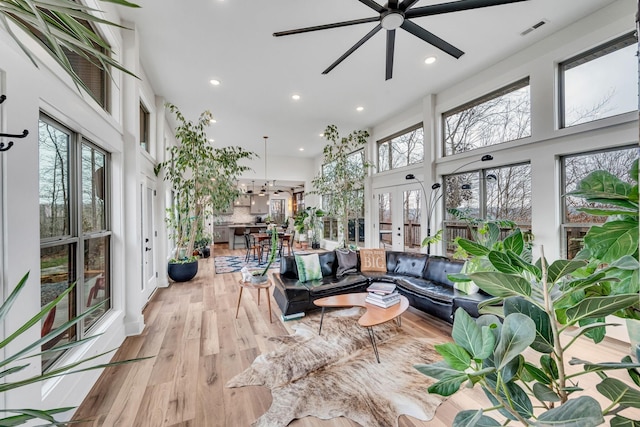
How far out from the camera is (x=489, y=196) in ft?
14.7

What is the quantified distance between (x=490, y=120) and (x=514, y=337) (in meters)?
4.94

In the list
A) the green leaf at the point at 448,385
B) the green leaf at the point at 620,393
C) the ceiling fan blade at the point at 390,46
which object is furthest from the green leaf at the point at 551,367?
the ceiling fan blade at the point at 390,46

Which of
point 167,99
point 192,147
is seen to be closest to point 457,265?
point 192,147

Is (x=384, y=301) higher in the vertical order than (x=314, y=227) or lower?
lower

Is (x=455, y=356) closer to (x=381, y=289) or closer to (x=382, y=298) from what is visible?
(x=382, y=298)

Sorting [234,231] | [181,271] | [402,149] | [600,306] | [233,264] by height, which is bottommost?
[233,264]

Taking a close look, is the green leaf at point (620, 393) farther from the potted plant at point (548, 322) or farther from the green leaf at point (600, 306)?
the green leaf at point (600, 306)

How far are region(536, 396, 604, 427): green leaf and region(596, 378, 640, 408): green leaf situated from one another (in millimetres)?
80

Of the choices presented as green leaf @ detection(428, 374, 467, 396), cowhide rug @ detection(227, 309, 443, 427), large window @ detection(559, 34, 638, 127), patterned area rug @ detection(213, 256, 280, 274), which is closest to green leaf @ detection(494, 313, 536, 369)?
green leaf @ detection(428, 374, 467, 396)

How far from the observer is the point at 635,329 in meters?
0.57

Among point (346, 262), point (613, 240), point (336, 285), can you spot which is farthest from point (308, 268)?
point (613, 240)

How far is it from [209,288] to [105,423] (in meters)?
3.23

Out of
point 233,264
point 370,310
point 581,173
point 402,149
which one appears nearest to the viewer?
point 370,310

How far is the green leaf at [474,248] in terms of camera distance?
2.38 feet
